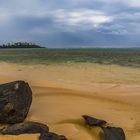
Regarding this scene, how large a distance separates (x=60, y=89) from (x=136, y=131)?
4768 mm

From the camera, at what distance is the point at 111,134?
→ 7.55 m

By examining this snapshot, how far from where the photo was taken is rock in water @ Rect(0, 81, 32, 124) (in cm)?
831

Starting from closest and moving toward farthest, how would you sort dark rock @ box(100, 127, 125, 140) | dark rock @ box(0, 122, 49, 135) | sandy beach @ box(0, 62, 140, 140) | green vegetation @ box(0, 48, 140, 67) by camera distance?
dark rock @ box(0, 122, 49, 135), dark rock @ box(100, 127, 125, 140), sandy beach @ box(0, 62, 140, 140), green vegetation @ box(0, 48, 140, 67)

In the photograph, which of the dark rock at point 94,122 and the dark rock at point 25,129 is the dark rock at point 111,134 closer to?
the dark rock at point 94,122

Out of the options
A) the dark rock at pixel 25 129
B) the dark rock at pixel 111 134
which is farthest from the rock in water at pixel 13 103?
the dark rock at pixel 111 134

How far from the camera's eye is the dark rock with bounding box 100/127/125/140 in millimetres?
7457

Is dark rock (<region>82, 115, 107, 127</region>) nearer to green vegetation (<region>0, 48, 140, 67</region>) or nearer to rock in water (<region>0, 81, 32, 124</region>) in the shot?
rock in water (<region>0, 81, 32, 124</region>)

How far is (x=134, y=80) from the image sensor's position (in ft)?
54.5

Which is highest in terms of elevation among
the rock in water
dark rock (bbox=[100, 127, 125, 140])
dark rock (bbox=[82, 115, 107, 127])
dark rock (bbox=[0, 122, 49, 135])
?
the rock in water

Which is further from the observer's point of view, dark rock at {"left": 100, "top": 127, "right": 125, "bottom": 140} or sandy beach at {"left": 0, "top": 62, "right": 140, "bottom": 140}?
sandy beach at {"left": 0, "top": 62, "right": 140, "bottom": 140}

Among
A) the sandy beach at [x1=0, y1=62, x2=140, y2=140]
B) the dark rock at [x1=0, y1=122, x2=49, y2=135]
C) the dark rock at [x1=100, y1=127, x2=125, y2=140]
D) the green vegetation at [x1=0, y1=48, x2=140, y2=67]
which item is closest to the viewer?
the dark rock at [x1=0, y1=122, x2=49, y2=135]

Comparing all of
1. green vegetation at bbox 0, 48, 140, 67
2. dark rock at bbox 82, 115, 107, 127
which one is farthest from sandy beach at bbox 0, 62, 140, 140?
green vegetation at bbox 0, 48, 140, 67

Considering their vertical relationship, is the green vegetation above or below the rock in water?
below

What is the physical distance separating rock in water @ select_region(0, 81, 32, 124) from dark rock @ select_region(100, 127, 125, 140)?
2.04 metres
